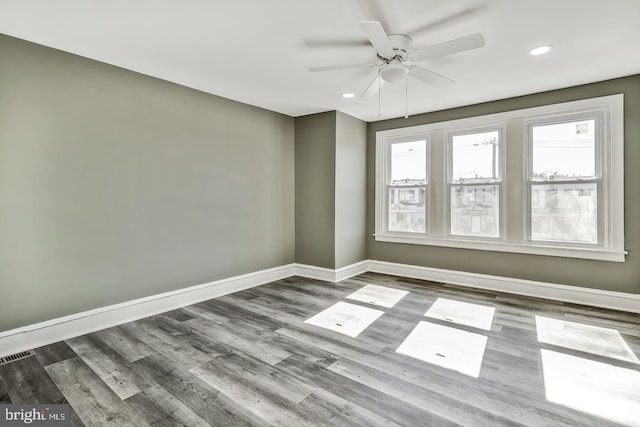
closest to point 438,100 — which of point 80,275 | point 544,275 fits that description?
point 544,275

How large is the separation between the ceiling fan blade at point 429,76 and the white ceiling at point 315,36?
213 millimetres

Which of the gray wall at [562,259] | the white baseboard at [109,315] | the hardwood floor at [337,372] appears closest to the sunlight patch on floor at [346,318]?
the hardwood floor at [337,372]

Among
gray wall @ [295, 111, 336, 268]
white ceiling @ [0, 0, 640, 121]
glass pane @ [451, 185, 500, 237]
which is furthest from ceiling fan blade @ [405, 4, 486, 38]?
glass pane @ [451, 185, 500, 237]

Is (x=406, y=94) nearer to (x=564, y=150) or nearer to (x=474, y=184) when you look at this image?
(x=474, y=184)

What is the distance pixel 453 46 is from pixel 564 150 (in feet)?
8.65

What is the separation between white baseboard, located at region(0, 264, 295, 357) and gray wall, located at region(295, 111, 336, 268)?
3.46 ft

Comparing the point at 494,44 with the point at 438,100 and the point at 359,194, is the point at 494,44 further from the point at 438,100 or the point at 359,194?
the point at 359,194

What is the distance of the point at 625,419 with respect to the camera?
1.85m

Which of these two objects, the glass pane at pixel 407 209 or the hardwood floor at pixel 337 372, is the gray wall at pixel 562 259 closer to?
the glass pane at pixel 407 209

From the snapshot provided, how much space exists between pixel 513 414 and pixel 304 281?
3319 mm

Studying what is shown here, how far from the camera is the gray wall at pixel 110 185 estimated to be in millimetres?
Answer: 2684

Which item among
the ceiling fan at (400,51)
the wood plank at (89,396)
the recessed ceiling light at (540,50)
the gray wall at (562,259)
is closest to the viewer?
the wood plank at (89,396)

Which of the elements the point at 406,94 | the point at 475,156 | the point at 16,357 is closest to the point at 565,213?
the point at 475,156

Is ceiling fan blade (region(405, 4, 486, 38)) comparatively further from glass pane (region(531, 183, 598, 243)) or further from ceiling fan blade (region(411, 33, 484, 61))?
glass pane (region(531, 183, 598, 243))
